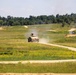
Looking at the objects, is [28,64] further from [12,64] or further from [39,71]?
[39,71]

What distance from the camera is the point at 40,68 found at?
30438 mm

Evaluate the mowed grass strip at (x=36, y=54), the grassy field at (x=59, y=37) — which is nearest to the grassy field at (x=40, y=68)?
the mowed grass strip at (x=36, y=54)

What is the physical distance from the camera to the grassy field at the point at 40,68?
95.4 ft

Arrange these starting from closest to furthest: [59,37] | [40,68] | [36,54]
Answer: [40,68] < [36,54] < [59,37]

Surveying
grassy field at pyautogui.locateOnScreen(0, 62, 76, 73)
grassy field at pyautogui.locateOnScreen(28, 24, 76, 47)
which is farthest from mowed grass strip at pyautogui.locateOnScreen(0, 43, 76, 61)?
grassy field at pyautogui.locateOnScreen(28, 24, 76, 47)

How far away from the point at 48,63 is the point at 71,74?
594 cm

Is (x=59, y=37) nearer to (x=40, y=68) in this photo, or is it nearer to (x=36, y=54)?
(x=36, y=54)

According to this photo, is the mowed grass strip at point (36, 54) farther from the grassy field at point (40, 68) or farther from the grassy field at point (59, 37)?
the grassy field at point (59, 37)

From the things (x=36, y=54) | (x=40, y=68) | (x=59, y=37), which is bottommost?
(x=59, y=37)

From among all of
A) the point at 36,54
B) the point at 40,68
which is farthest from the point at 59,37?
the point at 40,68

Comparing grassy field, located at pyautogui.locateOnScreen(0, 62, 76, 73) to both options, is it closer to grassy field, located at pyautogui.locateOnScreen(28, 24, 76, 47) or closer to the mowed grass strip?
the mowed grass strip

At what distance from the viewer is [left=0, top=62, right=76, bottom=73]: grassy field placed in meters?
29.1

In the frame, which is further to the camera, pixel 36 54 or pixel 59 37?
pixel 59 37

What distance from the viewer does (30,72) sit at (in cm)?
2864
